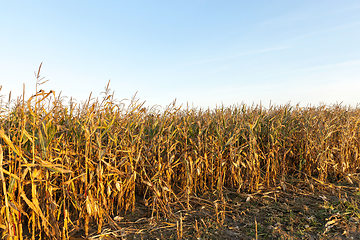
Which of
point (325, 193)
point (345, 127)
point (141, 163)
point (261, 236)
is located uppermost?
point (345, 127)

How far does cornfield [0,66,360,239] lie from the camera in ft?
7.65

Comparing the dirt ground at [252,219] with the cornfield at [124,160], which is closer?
the cornfield at [124,160]

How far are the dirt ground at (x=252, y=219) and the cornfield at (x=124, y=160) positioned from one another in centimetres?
13

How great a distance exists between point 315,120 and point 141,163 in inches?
150

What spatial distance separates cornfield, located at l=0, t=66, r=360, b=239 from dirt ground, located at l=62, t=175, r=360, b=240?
0.43ft

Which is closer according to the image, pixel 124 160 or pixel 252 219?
pixel 124 160

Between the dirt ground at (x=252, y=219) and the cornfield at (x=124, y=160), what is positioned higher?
the cornfield at (x=124, y=160)

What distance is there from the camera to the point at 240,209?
341cm

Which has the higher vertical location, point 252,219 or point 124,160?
point 124,160

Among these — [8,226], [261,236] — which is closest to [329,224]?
[261,236]

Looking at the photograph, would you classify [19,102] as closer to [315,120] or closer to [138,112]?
[138,112]

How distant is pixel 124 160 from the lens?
276 cm

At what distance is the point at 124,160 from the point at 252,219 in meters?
1.93

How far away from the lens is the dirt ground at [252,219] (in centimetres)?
280
